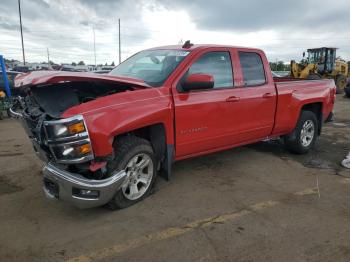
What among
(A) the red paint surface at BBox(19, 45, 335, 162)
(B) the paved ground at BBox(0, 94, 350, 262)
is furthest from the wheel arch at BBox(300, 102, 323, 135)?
(B) the paved ground at BBox(0, 94, 350, 262)

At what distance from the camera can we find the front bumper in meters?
3.45

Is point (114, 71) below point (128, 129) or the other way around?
the other way around

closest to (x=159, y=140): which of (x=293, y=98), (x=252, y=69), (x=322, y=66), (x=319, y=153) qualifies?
(x=252, y=69)

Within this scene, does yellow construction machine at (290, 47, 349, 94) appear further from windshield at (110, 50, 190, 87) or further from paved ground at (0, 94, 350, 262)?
windshield at (110, 50, 190, 87)

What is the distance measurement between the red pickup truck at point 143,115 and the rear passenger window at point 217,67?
15 mm

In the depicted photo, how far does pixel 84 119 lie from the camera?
3.40m

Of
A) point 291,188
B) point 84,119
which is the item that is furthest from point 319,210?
point 84,119

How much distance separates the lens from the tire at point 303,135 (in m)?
6.32

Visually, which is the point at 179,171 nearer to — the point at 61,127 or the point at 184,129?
the point at 184,129

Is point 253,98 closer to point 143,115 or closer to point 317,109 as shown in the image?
point 143,115

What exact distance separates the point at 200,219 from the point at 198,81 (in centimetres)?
159

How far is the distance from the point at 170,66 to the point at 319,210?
2499 mm

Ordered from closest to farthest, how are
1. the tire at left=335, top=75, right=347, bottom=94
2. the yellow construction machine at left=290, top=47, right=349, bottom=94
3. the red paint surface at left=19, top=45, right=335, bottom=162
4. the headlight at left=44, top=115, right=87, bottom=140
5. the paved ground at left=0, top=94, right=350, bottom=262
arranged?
the paved ground at left=0, top=94, right=350, bottom=262, the headlight at left=44, top=115, right=87, bottom=140, the red paint surface at left=19, top=45, right=335, bottom=162, the yellow construction machine at left=290, top=47, right=349, bottom=94, the tire at left=335, top=75, right=347, bottom=94

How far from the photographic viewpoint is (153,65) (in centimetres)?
485
